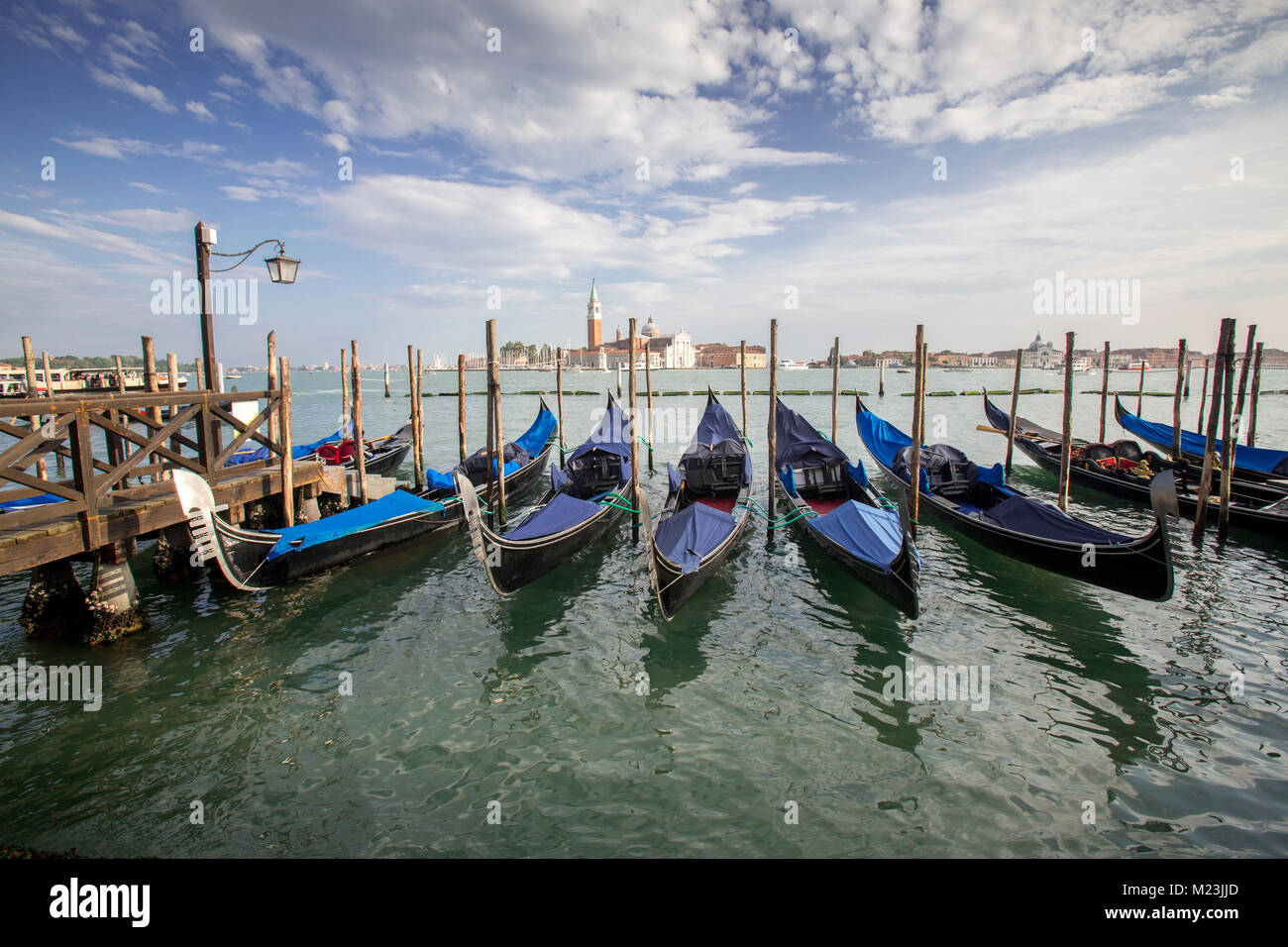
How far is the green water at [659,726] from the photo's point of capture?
10.1 feet

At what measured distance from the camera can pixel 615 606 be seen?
619 cm

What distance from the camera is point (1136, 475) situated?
10430 mm

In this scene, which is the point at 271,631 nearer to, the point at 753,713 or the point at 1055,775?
the point at 753,713

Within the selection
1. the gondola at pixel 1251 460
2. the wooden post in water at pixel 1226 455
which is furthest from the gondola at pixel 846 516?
the gondola at pixel 1251 460

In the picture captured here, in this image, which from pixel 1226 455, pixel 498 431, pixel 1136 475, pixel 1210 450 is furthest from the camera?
pixel 1136 475

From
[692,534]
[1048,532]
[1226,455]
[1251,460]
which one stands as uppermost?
[1226,455]

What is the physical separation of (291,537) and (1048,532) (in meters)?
7.91

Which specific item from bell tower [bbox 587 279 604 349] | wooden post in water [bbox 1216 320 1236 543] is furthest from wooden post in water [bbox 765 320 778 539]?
bell tower [bbox 587 279 604 349]

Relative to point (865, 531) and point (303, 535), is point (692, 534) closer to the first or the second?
point (865, 531)

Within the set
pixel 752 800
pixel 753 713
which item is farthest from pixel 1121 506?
pixel 752 800

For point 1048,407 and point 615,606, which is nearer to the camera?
point 615,606

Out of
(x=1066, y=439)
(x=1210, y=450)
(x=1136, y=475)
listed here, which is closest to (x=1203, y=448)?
(x=1136, y=475)

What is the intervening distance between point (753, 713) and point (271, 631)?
4.43m

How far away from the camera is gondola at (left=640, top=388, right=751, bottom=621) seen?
550 centimetres
